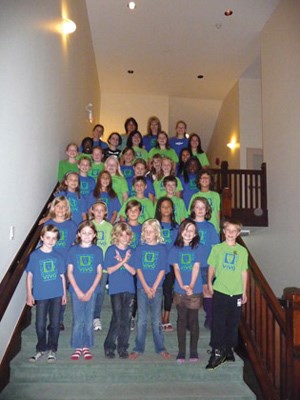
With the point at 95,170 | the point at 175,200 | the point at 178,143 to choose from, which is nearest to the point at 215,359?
the point at 175,200

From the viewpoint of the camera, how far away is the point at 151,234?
342 cm

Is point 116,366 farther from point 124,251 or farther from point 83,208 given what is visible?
point 83,208

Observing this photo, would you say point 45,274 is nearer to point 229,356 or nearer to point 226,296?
point 226,296

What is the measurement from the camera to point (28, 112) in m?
3.67

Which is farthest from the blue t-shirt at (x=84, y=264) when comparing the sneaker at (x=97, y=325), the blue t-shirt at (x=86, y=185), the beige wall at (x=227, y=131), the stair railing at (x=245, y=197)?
the beige wall at (x=227, y=131)

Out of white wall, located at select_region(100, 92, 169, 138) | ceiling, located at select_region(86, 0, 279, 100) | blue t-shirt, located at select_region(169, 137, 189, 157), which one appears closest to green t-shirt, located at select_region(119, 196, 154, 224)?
blue t-shirt, located at select_region(169, 137, 189, 157)

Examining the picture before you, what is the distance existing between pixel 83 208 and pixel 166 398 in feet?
6.70

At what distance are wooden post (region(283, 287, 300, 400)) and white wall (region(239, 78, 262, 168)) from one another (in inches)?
274

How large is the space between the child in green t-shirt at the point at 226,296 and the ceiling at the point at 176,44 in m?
5.17

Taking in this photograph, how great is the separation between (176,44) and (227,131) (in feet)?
11.0

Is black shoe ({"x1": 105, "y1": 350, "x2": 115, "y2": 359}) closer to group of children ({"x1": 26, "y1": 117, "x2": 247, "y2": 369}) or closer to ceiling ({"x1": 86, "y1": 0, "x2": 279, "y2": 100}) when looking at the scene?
group of children ({"x1": 26, "y1": 117, "x2": 247, "y2": 369})

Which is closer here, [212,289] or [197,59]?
[212,289]

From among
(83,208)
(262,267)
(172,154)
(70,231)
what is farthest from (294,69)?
(70,231)

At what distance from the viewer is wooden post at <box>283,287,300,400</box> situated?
2791 millimetres
